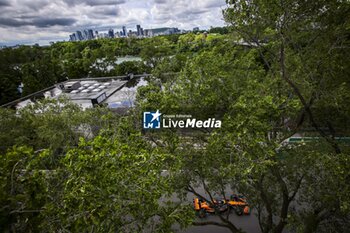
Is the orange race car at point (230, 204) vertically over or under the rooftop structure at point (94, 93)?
under

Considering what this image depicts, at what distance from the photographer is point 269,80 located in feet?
23.0

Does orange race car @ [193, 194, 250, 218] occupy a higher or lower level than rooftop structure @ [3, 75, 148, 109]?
lower

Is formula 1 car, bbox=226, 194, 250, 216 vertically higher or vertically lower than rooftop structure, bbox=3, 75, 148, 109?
lower

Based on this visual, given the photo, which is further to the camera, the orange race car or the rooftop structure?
the rooftop structure

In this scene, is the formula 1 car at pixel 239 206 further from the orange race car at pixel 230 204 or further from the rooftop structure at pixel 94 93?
the rooftop structure at pixel 94 93

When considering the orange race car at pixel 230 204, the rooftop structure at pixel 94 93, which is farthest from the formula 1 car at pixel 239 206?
the rooftop structure at pixel 94 93

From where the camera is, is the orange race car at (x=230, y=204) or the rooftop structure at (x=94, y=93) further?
the rooftop structure at (x=94, y=93)

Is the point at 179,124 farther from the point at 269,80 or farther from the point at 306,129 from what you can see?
the point at 306,129

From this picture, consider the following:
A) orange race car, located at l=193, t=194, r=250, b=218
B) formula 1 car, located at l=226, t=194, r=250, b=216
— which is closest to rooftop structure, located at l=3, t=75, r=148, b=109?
orange race car, located at l=193, t=194, r=250, b=218

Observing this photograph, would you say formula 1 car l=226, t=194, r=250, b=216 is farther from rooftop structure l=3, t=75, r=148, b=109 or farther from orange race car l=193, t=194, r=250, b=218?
rooftop structure l=3, t=75, r=148, b=109

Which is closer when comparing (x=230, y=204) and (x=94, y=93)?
(x=230, y=204)

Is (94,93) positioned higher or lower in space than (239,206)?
higher

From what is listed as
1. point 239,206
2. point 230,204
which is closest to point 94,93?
point 230,204

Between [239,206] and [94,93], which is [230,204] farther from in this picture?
[94,93]
